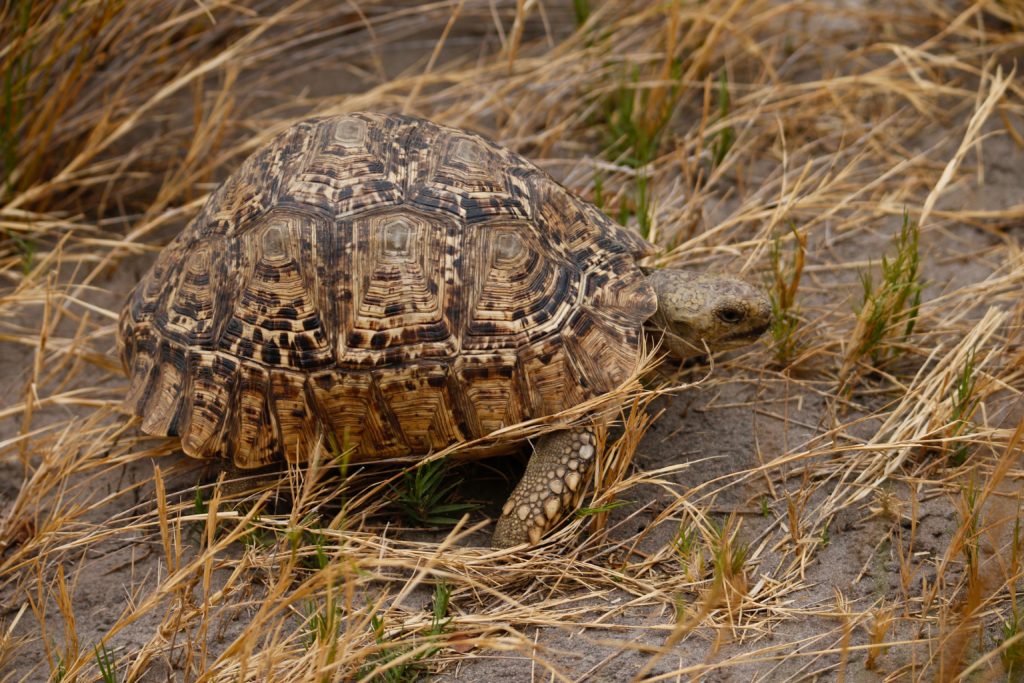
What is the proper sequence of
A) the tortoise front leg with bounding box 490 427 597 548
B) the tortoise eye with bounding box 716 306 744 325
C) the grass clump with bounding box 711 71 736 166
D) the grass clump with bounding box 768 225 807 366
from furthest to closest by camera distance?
the grass clump with bounding box 711 71 736 166 → the grass clump with bounding box 768 225 807 366 → the tortoise eye with bounding box 716 306 744 325 → the tortoise front leg with bounding box 490 427 597 548

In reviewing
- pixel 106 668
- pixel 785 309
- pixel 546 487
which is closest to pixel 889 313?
pixel 785 309

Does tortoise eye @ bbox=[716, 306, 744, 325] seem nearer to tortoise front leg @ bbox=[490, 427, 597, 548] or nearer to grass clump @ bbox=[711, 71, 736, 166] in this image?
tortoise front leg @ bbox=[490, 427, 597, 548]

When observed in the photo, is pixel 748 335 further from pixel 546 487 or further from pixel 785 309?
pixel 546 487

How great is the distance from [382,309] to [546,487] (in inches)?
27.5

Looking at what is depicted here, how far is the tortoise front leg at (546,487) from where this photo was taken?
2.87m

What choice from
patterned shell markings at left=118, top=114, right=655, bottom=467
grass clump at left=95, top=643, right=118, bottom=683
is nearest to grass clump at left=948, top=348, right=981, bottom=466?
patterned shell markings at left=118, top=114, right=655, bottom=467

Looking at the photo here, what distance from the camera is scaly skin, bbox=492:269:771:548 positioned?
2877mm

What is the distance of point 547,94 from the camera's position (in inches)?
181

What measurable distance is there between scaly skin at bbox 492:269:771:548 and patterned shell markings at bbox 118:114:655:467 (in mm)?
141

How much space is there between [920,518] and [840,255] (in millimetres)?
1519

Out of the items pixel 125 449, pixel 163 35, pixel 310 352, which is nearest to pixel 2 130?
pixel 163 35

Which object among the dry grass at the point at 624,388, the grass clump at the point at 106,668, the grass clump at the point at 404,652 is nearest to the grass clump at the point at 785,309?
the dry grass at the point at 624,388

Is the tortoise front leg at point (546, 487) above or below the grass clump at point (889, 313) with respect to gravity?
below

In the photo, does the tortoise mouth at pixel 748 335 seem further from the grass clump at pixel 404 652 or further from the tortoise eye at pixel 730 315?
the grass clump at pixel 404 652
